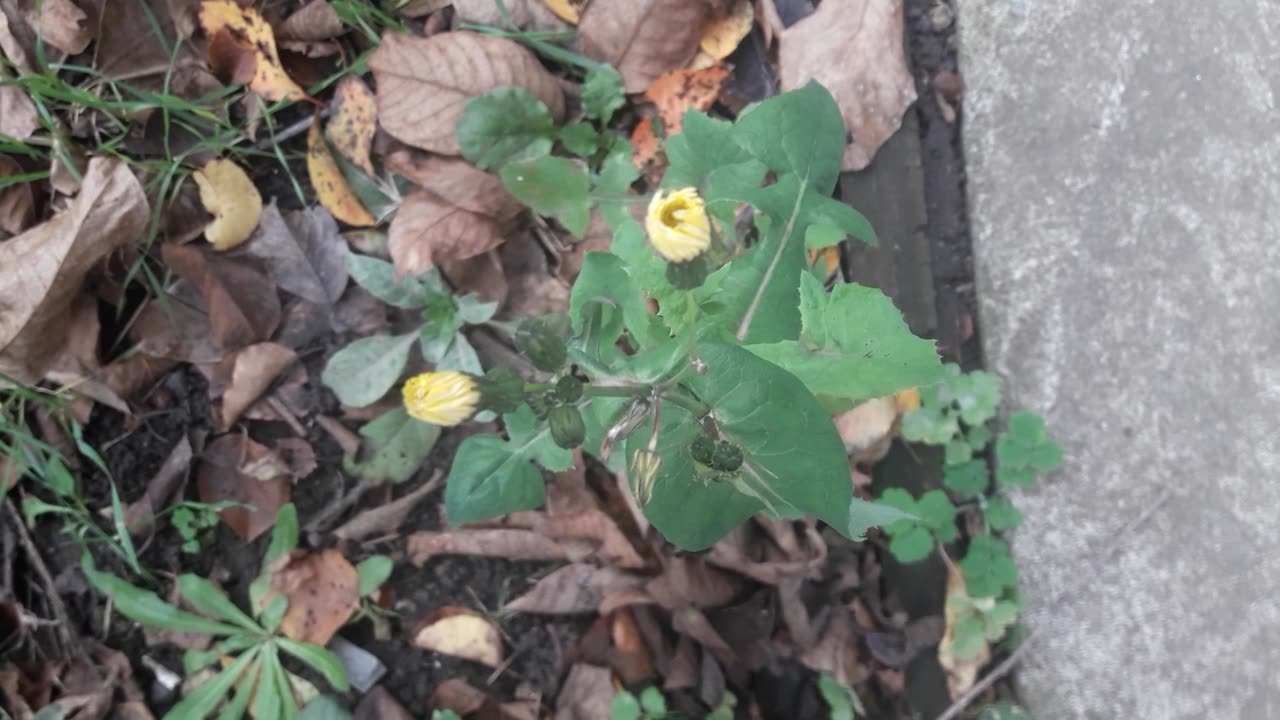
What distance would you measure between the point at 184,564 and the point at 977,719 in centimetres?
221

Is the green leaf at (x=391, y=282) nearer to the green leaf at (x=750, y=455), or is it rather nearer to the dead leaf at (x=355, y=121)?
the dead leaf at (x=355, y=121)

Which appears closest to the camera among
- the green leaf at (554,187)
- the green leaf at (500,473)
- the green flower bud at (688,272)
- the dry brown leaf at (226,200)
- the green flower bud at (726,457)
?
the green flower bud at (726,457)

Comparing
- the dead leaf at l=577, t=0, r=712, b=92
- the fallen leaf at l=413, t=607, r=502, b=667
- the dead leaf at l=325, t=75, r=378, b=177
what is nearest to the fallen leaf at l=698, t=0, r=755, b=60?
the dead leaf at l=577, t=0, r=712, b=92

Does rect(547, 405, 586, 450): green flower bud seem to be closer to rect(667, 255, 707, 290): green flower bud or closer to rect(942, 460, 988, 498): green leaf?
rect(667, 255, 707, 290): green flower bud

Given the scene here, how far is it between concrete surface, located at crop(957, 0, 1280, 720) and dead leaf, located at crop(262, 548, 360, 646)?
5.96 ft

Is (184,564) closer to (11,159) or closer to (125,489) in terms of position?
(125,489)

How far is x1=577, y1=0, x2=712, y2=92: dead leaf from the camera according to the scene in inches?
90.9

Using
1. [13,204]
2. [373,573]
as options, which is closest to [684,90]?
[373,573]

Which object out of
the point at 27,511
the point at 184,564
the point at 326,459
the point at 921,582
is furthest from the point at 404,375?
the point at 921,582

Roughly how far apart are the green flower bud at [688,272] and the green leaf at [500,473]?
0.50 meters

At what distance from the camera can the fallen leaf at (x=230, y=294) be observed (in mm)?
2357

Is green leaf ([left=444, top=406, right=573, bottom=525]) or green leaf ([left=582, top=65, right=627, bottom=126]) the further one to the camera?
green leaf ([left=582, top=65, right=627, bottom=126])

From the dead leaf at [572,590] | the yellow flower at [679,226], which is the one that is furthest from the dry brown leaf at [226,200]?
the yellow flower at [679,226]

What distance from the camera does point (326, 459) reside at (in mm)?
2473
